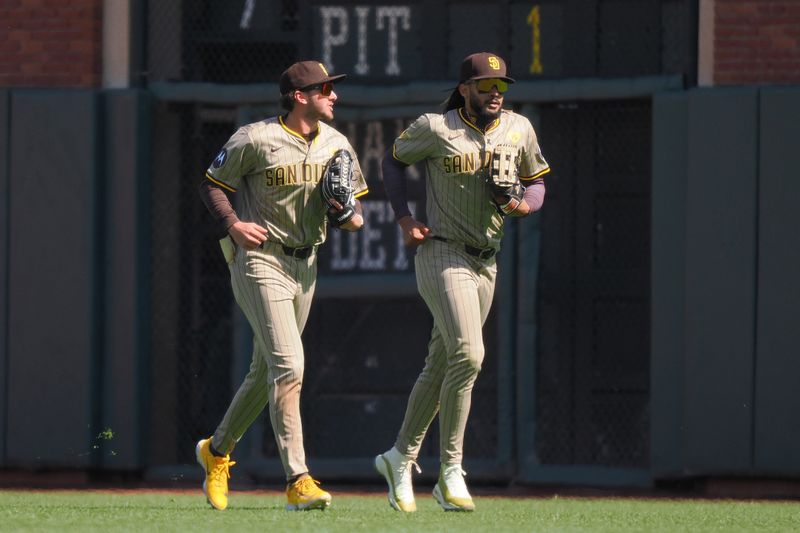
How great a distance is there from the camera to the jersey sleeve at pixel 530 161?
7723 millimetres

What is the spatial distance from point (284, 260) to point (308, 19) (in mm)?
3625

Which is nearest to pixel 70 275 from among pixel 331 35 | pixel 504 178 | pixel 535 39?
pixel 331 35

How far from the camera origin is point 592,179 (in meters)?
10.6

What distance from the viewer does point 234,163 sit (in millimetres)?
7500

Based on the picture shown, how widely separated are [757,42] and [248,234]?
4.01 metres

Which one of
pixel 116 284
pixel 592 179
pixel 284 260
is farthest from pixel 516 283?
pixel 284 260

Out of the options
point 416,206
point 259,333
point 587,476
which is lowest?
point 587,476

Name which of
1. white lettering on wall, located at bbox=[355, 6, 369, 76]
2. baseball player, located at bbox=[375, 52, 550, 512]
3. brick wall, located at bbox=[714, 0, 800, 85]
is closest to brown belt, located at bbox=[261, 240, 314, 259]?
baseball player, located at bbox=[375, 52, 550, 512]

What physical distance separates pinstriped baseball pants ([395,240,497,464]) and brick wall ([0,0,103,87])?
3.76 meters

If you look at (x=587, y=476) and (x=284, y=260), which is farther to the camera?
(x=587, y=476)

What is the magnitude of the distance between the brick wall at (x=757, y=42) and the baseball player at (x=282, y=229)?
127 inches

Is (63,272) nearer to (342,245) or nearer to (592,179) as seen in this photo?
(342,245)

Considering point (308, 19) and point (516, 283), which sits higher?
point (308, 19)

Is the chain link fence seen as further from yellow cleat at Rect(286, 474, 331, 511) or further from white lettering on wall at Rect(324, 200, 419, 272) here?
yellow cleat at Rect(286, 474, 331, 511)
